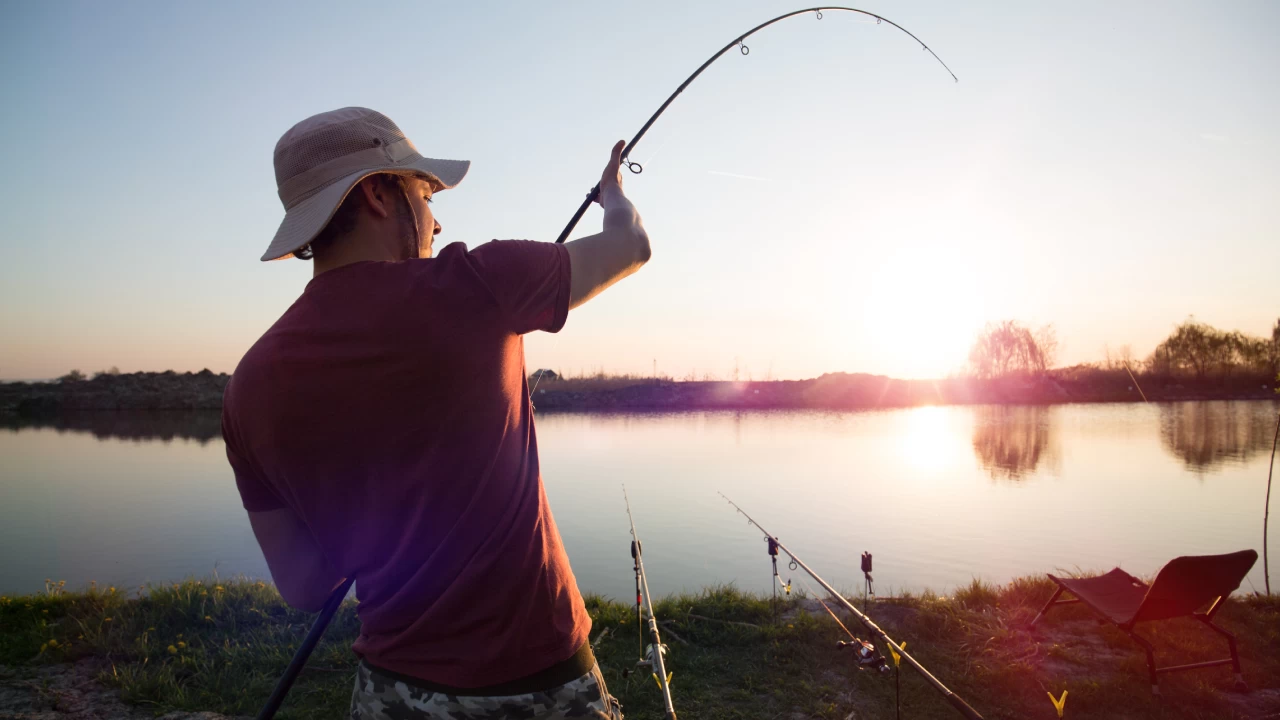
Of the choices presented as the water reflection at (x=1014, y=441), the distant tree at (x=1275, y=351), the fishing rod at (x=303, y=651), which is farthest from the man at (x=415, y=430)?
the distant tree at (x=1275, y=351)

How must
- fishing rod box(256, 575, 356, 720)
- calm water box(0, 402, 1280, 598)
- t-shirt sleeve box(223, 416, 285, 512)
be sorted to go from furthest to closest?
calm water box(0, 402, 1280, 598) < fishing rod box(256, 575, 356, 720) < t-shirt sleeve box(223, 416, 285, 512)

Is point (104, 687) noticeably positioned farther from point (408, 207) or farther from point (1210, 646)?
point (1210, 646)

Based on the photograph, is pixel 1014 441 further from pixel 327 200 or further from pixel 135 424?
pixel 135 424

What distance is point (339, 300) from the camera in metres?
1.09

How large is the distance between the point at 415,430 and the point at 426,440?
2 cm

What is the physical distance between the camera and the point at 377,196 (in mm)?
1242

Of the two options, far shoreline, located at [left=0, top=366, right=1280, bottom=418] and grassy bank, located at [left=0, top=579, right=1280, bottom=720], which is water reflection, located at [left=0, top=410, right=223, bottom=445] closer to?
far shoreline, located at [left=0, top=366, right=1280, bottom=418]

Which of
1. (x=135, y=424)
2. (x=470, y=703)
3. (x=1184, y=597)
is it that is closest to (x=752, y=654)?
(x=1184, y=597)

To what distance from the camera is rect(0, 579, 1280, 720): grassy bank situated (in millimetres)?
4223

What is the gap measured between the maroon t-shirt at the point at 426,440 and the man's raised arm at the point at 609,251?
1.9 inches

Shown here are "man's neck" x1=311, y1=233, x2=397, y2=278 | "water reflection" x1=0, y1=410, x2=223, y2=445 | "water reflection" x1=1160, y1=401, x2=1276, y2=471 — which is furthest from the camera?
"water reflection" x1=0, y1=410, x2=223, y2=445

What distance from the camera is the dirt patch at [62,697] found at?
154 inches

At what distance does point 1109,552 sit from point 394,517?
1167cm

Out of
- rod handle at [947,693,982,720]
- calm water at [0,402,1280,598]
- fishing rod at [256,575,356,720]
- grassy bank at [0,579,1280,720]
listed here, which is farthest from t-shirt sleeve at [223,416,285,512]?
calm water at [0,402,1280,598]
